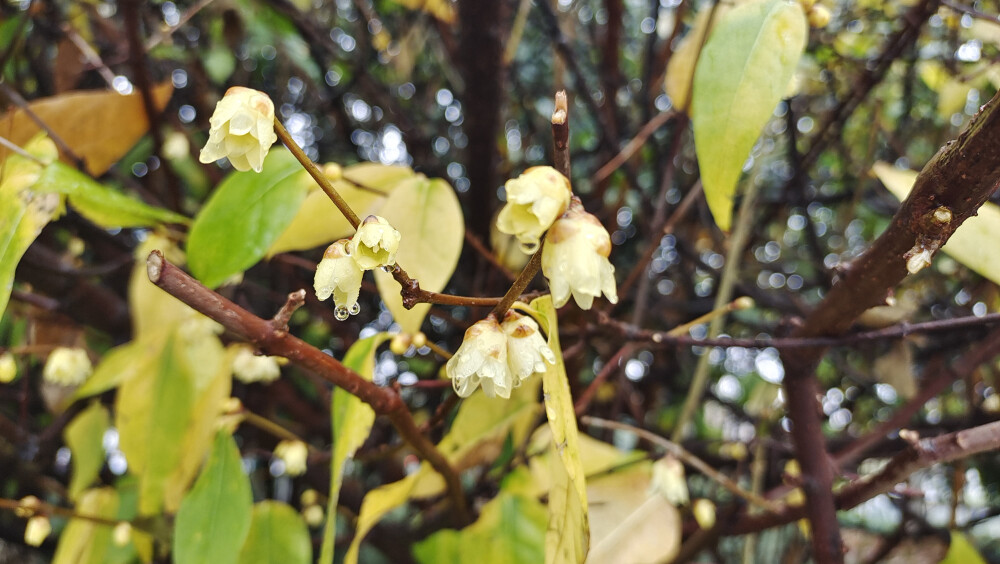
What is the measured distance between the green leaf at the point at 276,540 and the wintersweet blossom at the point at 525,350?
467 mm

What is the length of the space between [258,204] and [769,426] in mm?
1000

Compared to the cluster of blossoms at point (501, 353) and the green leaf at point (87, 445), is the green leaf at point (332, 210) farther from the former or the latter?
the green leaf at point (87, 445)

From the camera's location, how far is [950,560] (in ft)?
2.39

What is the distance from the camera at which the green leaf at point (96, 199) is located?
1.60ft

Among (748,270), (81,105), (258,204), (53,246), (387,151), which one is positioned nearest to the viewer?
(258,204)

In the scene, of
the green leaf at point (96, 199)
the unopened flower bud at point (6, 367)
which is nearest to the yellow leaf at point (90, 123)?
the green leaf at point (96, 199)

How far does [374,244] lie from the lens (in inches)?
12.3

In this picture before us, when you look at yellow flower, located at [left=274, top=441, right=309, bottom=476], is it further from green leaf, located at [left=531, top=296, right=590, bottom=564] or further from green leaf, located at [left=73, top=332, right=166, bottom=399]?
green leaf, located at [left=531, top=296, right=590, bottom=564]

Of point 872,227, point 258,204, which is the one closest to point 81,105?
point 258,204

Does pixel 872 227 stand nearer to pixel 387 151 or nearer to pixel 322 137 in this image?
pixel 387 151

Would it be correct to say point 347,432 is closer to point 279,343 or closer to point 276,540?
point 279,343

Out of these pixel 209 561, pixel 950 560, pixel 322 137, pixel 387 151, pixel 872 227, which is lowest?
pixel 209 561

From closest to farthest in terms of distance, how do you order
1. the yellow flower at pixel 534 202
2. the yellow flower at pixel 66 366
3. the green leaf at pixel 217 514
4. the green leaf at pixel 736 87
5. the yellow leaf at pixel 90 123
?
the yellow flower at pixel 534 202, the green leaf at pixel 736 87, the green leaf at pixel 217 514, the yellow leaf at pixel 90 123, the yellow flower at pixel 66 366

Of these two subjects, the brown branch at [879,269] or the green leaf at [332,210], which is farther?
the green leaf at [332,210]
